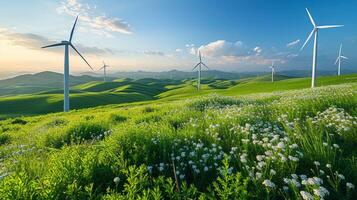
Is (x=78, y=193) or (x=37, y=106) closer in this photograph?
(x=78, y=193)

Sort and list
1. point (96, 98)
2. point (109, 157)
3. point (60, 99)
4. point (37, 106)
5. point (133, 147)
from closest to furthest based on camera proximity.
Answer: point (109, 157), point (133, 147), point (37, 106), point (60, 99), point (96, 98)

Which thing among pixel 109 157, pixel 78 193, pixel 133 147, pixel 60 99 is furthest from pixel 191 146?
pixel 60 99

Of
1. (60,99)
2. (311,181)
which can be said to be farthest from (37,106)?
(311,181)

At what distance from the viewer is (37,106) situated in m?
65.6

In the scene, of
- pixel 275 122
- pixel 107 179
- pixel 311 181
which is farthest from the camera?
pixel 275 122

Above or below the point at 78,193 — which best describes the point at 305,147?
above

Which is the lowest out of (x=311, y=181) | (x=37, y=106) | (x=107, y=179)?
(x=37, y=106)

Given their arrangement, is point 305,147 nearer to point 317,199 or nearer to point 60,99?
point 317,199

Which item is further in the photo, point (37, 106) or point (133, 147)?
point (37, 106)

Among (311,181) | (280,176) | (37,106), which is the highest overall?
(311,181)

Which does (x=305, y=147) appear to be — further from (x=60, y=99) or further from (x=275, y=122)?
(x=60, y=99)

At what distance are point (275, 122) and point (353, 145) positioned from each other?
7.38ft

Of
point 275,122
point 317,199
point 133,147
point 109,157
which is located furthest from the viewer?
point 275,122

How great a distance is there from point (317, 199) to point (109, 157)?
12.8 ft
